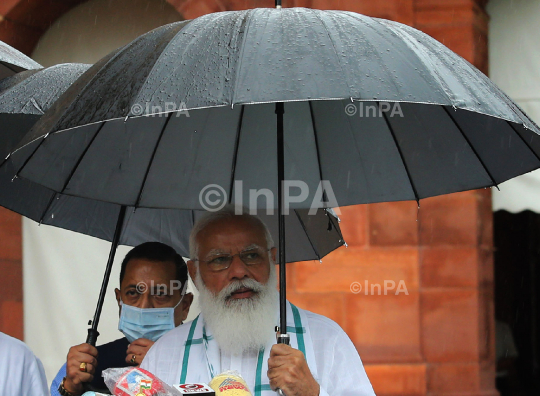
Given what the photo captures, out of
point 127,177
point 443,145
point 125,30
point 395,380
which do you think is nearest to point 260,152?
point 127,177

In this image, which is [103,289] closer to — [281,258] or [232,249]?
[232,249]

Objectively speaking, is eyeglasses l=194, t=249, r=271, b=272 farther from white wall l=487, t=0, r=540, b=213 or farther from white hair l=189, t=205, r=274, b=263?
white wall l=487, t=0, r=540, b=213

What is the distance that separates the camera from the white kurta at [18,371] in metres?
3.02

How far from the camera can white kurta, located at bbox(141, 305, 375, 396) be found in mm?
2820

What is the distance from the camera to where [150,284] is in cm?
349

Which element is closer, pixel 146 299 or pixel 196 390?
pixel 196 390

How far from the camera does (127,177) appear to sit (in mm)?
3260

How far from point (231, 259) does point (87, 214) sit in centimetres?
116

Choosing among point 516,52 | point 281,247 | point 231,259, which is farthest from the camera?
point 516,52

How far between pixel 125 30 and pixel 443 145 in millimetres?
4629

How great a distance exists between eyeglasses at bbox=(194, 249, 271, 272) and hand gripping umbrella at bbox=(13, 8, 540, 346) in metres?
0.30

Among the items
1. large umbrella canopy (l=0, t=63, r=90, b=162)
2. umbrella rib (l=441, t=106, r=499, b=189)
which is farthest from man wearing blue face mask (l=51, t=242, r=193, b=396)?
umbrella rib (l=441, t=106, r=499, b=189)

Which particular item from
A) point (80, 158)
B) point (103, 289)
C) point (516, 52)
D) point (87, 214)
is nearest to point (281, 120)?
point (80, 158)

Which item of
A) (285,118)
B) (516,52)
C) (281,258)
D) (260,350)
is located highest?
(516,52)
